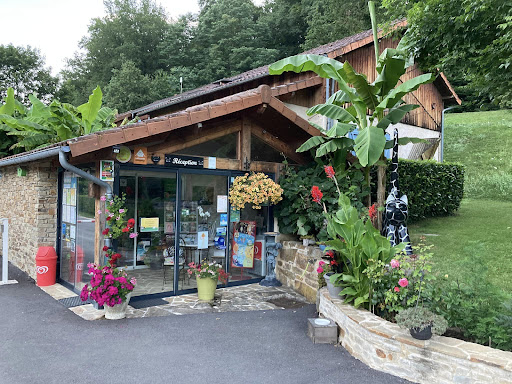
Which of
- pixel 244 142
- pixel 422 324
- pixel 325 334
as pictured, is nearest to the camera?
pixel 422 324

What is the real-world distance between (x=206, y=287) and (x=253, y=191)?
1.95 m

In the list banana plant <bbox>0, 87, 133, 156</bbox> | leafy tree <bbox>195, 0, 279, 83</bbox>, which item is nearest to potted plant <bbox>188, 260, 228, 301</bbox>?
banana plant <bbox>0, 87, 133, 156</bbox>

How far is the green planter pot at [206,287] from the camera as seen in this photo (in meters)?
6.74

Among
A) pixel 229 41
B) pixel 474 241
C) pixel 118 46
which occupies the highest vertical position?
pixel 118 46

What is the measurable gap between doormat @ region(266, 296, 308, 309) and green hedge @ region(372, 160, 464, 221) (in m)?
4.25

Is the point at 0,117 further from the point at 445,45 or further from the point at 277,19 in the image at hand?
the point at 277,19

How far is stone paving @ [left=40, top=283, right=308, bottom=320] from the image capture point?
6074 millimetres

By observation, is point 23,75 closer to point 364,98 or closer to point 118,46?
point 118,46

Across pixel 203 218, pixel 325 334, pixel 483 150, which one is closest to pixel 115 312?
pixel 203 218

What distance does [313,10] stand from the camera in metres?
25.2

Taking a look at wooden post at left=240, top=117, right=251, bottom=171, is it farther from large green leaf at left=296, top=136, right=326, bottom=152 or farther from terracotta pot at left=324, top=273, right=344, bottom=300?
terracotta pot at left=324, top=273, right=344, bottom=300

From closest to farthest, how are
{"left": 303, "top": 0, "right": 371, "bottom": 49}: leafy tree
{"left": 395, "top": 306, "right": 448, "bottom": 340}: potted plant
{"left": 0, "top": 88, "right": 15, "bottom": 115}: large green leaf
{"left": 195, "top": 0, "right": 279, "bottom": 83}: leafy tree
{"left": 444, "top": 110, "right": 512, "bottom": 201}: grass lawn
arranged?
{"left": 395, "top": 306, "right": 448, "bottom": 340}: potted plant → {"left": 0, "top": 88, "right": 15, "bottom": 115}: large green leaf → {"left": 444, "top": 110, "right": 512, "bottom": 201}: grass lawn → {"left": 303, "top": 0, "right": 371, "bottom": 49}: leafy tree → {"left": 195, "top": 0, "right": 279, "bottom": 83}: leafy tree

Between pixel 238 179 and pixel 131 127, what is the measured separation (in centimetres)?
239

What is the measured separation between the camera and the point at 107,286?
220 inches
